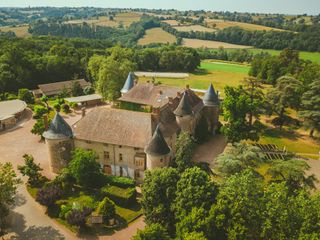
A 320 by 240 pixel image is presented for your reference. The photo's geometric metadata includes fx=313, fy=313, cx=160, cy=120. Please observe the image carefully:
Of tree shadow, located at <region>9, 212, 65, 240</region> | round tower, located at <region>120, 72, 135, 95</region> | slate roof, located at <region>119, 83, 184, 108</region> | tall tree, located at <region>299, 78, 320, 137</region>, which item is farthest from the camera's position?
round tower, located at <region>120, 72, 135, 95</region>

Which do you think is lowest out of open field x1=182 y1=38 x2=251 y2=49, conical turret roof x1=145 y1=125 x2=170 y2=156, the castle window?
open field x1=182 y1=38 x2=251 y2=49

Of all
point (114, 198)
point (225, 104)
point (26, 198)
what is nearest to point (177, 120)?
point (225, 104)

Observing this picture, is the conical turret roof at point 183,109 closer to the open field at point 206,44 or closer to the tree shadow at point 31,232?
the tree shadow at point 31,232

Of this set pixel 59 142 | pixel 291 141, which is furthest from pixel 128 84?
pixel 291 141

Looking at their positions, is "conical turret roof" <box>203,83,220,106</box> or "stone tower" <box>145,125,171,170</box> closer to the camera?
"stone tower" <box>145,125,171,170</box>

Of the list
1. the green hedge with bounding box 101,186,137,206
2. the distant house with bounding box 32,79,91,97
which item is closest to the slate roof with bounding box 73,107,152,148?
the green hedge with bounding box 101,186,137,206

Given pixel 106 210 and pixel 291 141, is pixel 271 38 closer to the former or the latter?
pixel 291 141

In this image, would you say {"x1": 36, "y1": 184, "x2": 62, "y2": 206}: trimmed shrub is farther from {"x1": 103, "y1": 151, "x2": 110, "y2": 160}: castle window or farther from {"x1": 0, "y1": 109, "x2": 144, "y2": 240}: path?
{"x1": 103, "y1": 151, "x2": 110, "y2": 160}: castle window
